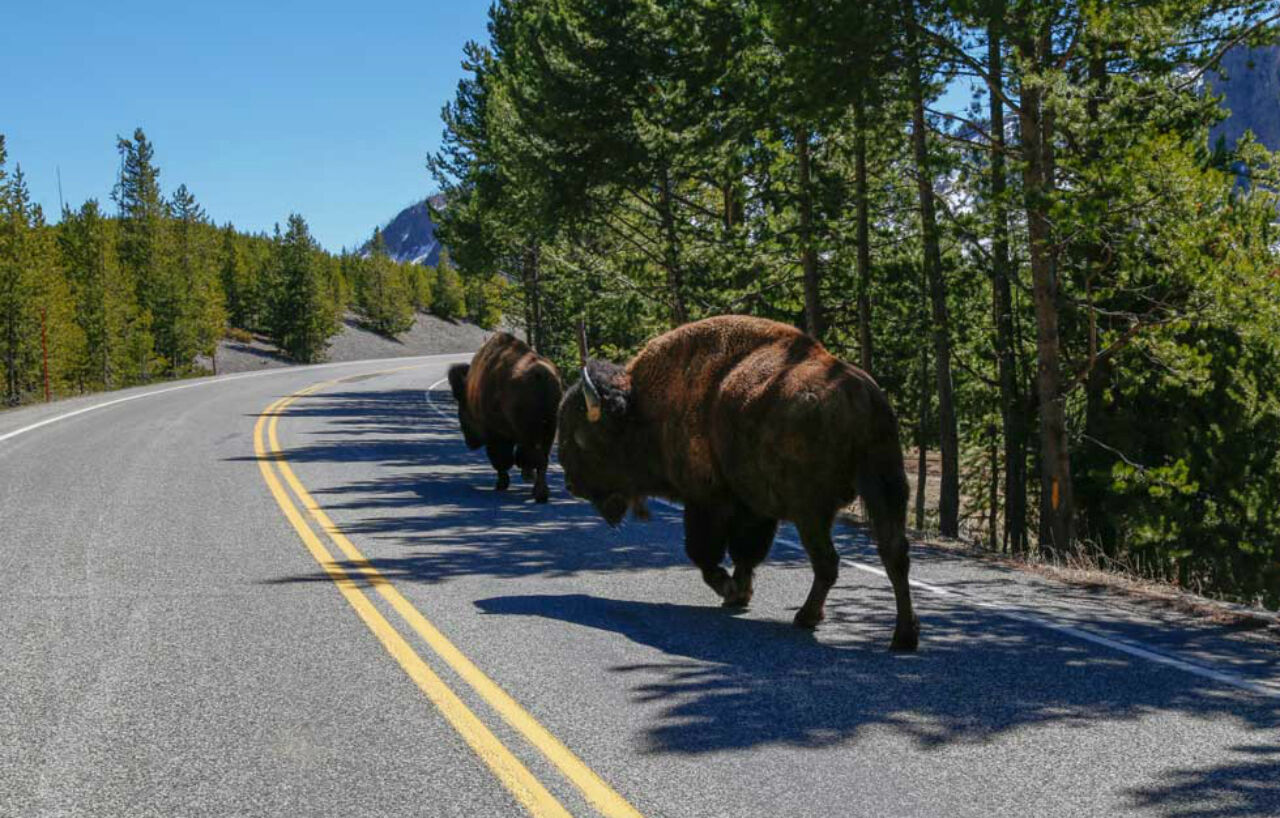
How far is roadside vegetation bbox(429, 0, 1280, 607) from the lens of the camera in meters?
10.5

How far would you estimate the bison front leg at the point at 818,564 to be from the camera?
581 centimetres

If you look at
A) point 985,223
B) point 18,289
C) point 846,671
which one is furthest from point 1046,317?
point 18,289

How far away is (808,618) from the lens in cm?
589

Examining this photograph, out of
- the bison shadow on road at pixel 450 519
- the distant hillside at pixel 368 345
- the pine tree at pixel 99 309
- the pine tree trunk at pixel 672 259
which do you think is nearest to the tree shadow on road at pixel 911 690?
the bison shadow on road at pixel 450 519

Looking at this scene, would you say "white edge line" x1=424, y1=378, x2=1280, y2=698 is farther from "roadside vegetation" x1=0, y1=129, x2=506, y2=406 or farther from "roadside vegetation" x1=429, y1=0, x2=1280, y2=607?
"roadside vegetation" x1=0, y1=129, x2=506, y2=406

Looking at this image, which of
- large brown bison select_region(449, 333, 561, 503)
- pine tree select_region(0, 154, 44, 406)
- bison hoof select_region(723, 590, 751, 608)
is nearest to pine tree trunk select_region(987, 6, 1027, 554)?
large brown bison select_region(449, 333, 561, 503)

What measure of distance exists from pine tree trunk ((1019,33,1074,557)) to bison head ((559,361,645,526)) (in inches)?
237

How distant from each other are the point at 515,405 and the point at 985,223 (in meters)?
5.88

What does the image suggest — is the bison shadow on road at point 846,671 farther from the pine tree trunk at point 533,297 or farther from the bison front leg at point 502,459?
the pine tree trunk at point 533,297

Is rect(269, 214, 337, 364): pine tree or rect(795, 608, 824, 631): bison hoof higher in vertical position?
rect(269, 214, 337, 364): pine tree

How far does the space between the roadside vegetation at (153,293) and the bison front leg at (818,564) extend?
3261cm

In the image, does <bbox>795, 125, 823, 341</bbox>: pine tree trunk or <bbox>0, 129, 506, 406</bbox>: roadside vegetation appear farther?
<bbox>0, 129, 506, 406</bbox>: roadside vegetation

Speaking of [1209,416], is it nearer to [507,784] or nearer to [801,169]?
[801,169]

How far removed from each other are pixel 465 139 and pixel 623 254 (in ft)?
44.6
